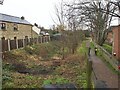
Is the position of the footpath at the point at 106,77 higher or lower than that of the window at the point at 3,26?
lower

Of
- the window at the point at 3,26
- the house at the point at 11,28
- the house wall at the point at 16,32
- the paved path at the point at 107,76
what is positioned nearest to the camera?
the paved path at the point at 107,76

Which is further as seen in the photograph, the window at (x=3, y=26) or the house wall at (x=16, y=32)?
the house wall at (x=16, y=32)

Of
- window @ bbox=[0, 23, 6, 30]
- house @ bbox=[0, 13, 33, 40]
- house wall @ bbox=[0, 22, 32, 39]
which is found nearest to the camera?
window @ bbox=[0, 23, 6, 30]

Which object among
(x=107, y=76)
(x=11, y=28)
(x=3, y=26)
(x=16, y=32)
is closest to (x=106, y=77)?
(x=107, y=76)

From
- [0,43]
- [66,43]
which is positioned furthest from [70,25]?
[0,43]

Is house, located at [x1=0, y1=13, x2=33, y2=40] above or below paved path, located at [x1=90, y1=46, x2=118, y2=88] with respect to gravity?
above

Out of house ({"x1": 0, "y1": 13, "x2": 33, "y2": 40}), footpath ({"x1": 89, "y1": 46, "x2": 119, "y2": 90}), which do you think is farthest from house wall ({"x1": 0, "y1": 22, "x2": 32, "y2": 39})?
footpath ({"x1": 89, "y1": 46, "x2": 119, "y2": 90})

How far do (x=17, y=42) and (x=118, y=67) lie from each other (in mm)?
17835

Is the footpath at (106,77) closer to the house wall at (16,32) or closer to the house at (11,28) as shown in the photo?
the house at (11,28)

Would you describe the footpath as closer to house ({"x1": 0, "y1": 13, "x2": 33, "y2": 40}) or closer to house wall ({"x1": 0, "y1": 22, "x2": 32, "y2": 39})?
house ({"x1": 0, "y1": 13, "x2": 33, "y2": 40})

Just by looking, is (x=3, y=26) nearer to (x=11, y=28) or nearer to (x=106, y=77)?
(x=11, y=28)

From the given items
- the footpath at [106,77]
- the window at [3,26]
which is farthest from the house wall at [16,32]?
the footpath at [106,77]

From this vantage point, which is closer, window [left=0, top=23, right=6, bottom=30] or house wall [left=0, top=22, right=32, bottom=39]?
window [left=0, top=23, right=6, bottom=30]

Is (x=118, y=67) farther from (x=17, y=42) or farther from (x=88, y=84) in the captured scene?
(x=17, y=42)
